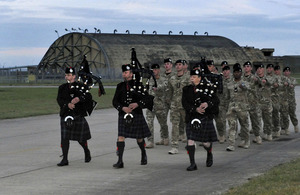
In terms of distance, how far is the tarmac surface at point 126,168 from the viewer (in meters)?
9.09

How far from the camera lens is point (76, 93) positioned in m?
11.5

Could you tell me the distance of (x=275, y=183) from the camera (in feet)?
29.2

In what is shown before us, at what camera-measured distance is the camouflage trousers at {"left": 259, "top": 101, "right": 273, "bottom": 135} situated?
15.5 meters

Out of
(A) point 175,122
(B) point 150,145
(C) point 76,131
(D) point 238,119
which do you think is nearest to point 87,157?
(C) point 76,131

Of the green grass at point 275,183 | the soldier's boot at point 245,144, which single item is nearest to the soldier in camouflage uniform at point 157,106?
the soldier's boot at point 245,144

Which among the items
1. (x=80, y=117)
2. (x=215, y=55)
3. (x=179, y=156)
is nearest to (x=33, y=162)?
(x=80, y=117)

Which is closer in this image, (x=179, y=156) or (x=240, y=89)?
(x=179, y=156)

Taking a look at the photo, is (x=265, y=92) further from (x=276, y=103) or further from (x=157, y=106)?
(x=157, y=106)

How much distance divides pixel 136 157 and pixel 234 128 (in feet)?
8.22

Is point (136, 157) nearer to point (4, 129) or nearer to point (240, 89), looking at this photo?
point (240, 89)

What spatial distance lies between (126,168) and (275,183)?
3.02m

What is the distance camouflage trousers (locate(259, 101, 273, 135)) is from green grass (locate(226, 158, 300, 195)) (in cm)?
502

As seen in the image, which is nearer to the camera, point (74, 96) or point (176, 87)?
point (74, 96)

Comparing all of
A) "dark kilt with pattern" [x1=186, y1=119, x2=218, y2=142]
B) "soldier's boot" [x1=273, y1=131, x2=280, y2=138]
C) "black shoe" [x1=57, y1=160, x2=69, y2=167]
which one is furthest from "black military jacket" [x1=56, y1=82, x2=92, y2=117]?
"soldier's boot" [x1=273, y1=131, x2=280, y2=138]
